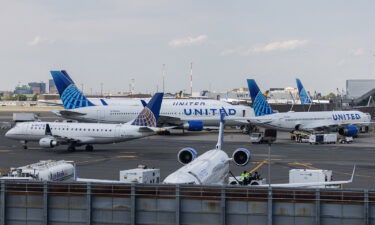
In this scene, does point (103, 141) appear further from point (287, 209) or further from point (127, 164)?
point (287, 209)

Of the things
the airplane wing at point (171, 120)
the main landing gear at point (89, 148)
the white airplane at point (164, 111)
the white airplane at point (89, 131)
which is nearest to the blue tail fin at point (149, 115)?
the white airplane at point (89, 131)

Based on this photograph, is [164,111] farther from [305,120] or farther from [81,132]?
[81,132]

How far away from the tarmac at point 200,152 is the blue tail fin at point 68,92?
13094 millimetres

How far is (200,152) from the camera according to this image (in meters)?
73.1

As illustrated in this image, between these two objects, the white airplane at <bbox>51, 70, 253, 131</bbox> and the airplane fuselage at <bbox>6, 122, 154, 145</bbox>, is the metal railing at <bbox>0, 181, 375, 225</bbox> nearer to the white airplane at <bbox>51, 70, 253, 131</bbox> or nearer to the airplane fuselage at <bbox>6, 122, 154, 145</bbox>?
the airplane fuselage at <bbox>6, 122, 154, 145</bbox>

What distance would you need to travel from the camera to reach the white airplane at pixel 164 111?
327 feet

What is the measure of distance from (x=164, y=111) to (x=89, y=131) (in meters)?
36.5

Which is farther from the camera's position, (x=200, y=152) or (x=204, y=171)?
(x=200, y=152)

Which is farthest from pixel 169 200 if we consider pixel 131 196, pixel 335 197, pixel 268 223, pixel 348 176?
pixel 348 176

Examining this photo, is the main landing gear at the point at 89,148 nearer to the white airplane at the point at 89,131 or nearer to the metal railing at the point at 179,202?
the white airplane at the point at 89,131

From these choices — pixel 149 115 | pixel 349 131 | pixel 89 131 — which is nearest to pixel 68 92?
pixel 89 131

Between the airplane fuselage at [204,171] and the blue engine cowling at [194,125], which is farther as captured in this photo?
the blue engine cowling at [194,125]

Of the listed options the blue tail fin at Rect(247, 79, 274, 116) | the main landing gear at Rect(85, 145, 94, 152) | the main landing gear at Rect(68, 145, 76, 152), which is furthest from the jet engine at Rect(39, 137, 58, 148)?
the blue tail fin at Rect(247, 79, 274, 116)

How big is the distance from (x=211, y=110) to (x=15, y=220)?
8524 cm
